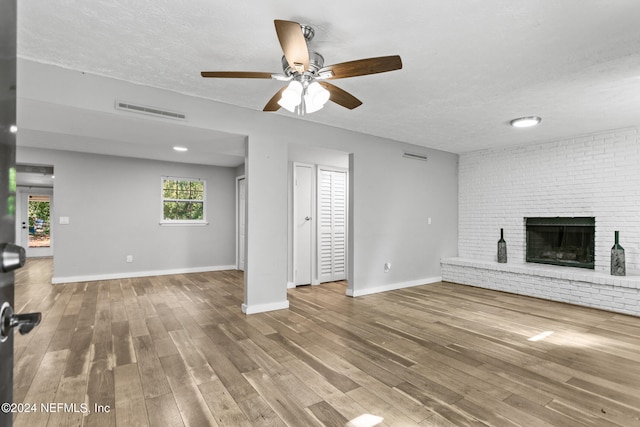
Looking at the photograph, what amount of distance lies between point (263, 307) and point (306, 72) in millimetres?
2725

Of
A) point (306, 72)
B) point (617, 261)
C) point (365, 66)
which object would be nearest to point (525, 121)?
point (617, 261)

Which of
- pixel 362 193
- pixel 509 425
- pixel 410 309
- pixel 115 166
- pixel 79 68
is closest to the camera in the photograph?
pixel 509 425

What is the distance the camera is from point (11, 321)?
2.38 feet

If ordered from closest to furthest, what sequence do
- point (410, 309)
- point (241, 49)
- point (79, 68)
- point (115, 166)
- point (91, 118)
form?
point (241, 49)
point (79, 68)
point (91, 118)
point (410, 309)
point (115, 166)

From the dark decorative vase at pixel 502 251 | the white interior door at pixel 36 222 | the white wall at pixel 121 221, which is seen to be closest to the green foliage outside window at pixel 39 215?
the white interior door at pixel 36 222

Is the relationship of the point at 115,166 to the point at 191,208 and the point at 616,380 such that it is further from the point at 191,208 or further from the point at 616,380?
the point at 616,380

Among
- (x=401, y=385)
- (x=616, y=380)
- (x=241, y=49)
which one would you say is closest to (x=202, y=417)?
(x=401, y=385)

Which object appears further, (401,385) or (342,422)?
(401,385)

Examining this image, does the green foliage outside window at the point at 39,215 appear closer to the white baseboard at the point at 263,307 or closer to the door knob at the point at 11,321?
the white baseboard at the point at 263,307

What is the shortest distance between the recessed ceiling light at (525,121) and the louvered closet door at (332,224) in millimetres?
2855

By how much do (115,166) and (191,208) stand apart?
155 cm

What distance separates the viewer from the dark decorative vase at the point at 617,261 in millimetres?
4215

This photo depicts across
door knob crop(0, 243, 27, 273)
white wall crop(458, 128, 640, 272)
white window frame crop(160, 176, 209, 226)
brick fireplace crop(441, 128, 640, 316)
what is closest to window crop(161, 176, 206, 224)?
white window frame crop(160, 176, 209, 226)

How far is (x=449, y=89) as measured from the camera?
3.23 metres
